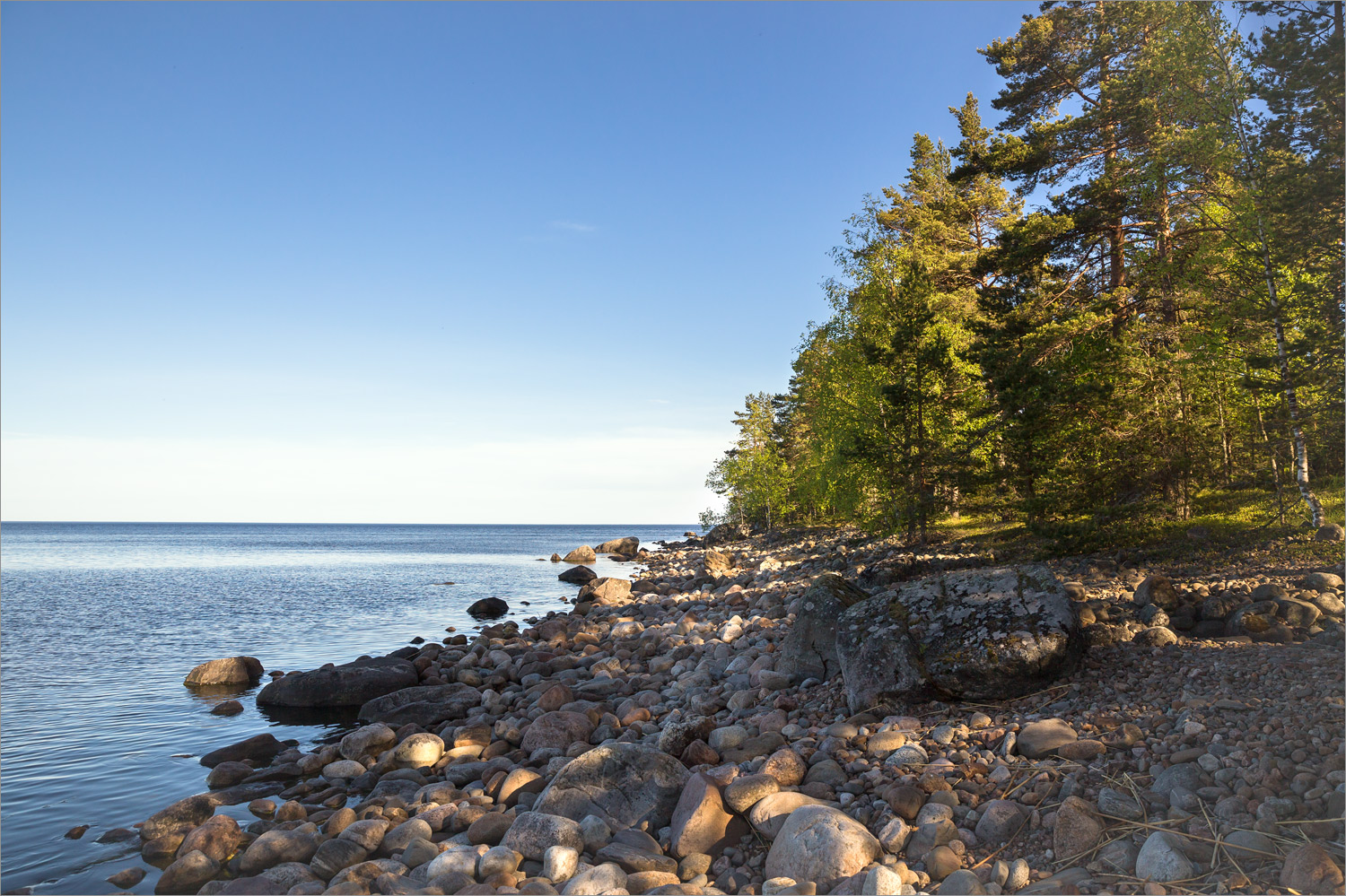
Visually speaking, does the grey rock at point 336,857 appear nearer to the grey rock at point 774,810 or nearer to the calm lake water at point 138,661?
the calm lake water at point 138,661

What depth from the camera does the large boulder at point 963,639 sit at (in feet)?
27.1

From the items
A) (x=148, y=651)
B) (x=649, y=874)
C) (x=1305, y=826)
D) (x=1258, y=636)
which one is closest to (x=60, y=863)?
(x=649, y=874)

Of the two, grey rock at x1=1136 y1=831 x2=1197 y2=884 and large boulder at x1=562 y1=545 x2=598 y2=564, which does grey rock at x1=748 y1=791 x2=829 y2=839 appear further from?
large boulder at x1=562 y1=545 x2=598 y2=564

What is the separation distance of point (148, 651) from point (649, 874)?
21.5 meters

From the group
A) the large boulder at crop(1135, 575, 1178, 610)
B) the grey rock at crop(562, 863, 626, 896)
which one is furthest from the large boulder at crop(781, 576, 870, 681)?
the grey rock at crop(562, 863, 626, 896)

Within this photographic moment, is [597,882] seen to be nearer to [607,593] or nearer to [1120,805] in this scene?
[1120,805]

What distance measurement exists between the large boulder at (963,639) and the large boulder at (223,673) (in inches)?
581

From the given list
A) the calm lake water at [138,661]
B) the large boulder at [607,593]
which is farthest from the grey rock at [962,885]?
the large boulder at [607,593]

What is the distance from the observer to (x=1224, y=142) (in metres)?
14.9

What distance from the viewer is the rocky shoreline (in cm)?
538

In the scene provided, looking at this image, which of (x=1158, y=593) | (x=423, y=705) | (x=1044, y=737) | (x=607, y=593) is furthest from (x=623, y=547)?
(x=1044, y=737)

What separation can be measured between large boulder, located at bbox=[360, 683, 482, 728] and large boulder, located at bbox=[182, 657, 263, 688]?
510 centimetres

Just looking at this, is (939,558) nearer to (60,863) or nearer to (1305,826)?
(1305,826)

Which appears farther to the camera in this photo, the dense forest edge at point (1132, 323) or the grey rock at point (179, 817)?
the dense forest edge at point (1132, 323)
